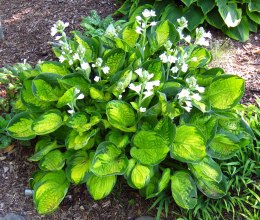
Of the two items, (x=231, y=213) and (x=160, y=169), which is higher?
(x=160, y=169)

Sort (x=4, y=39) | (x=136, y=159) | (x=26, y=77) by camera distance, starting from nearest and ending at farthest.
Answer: (x=136, y=159) < (x=26, y=77) < (x=4, y=39)

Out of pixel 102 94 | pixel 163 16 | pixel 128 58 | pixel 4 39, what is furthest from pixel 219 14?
pixel 4 39

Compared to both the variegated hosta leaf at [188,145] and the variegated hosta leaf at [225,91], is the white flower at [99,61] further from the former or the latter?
the variegated hosta leaf at [225,91]

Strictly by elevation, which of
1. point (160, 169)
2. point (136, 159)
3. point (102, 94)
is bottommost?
point (160, 169)

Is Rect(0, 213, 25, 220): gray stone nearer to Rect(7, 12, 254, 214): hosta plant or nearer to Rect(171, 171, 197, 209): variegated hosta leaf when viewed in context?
Rect(7, 12, 254, 214): hosta plant

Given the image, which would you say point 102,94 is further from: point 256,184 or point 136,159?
point 256,184

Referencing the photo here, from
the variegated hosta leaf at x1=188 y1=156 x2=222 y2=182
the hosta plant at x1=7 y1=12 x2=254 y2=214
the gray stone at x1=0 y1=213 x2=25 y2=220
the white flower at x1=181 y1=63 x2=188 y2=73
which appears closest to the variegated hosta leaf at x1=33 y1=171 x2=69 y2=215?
the hosta plant at x1=7 y1=12 x2=254 y2=214

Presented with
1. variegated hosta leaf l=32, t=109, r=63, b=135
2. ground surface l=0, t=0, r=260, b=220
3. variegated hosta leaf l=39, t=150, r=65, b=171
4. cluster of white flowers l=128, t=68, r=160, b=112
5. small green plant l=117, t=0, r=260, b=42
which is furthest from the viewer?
small green plant l=117, t=0, r=260, b=42
